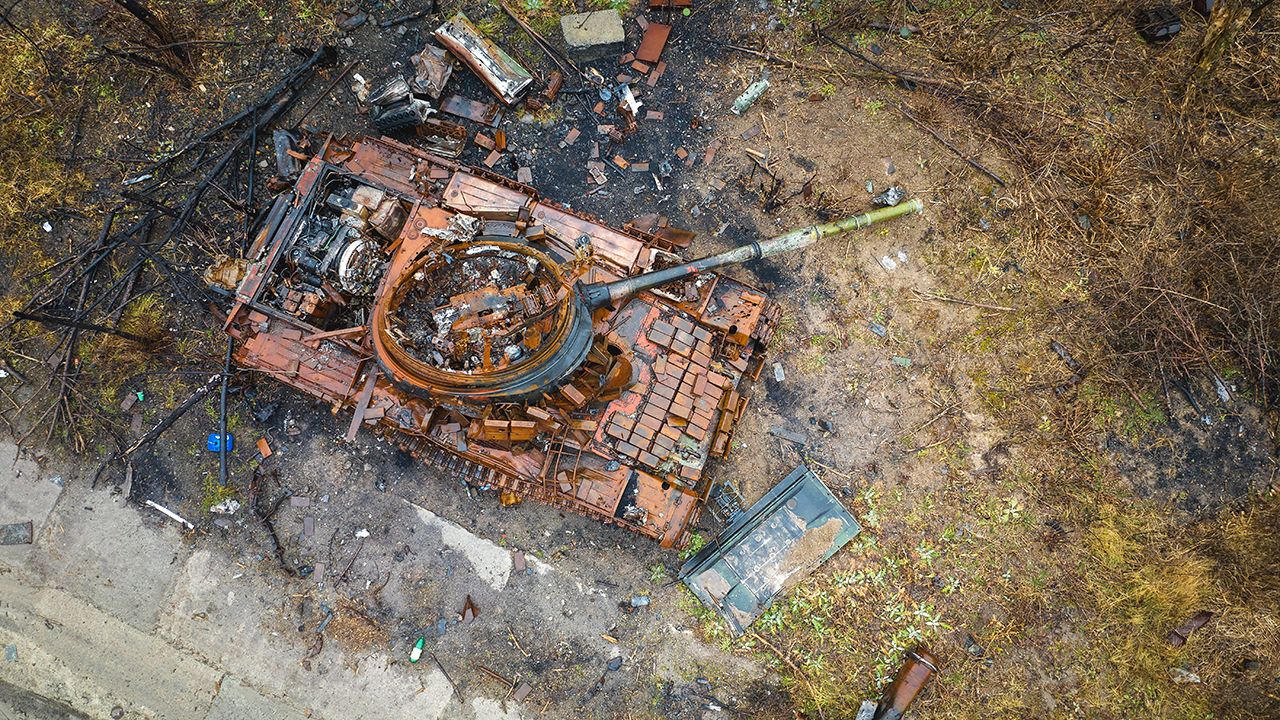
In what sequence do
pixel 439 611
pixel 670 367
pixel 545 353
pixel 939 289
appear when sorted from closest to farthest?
pixel 545 353 → pixel 670 367 → pixel 439 611 → pixel 939 289

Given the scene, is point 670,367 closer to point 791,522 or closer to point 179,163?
point 791,522

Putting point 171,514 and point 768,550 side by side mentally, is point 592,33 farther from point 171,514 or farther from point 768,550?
point 171,514

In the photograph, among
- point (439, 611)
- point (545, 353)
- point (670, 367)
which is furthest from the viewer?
point (439, 611)

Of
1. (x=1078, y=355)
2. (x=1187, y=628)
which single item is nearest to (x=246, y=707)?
(x=1078, y=355)

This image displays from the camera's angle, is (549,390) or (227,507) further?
(227,507)

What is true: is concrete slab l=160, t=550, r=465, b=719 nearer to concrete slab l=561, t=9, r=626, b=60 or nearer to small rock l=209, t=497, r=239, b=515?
small rock l=209, t=497, r=239, b=515

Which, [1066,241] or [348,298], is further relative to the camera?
[1066,241]

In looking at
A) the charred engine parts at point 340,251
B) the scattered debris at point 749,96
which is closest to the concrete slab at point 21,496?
the charred engine parts at point 340,251

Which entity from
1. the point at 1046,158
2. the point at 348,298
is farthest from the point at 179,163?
the point at 1046,158
